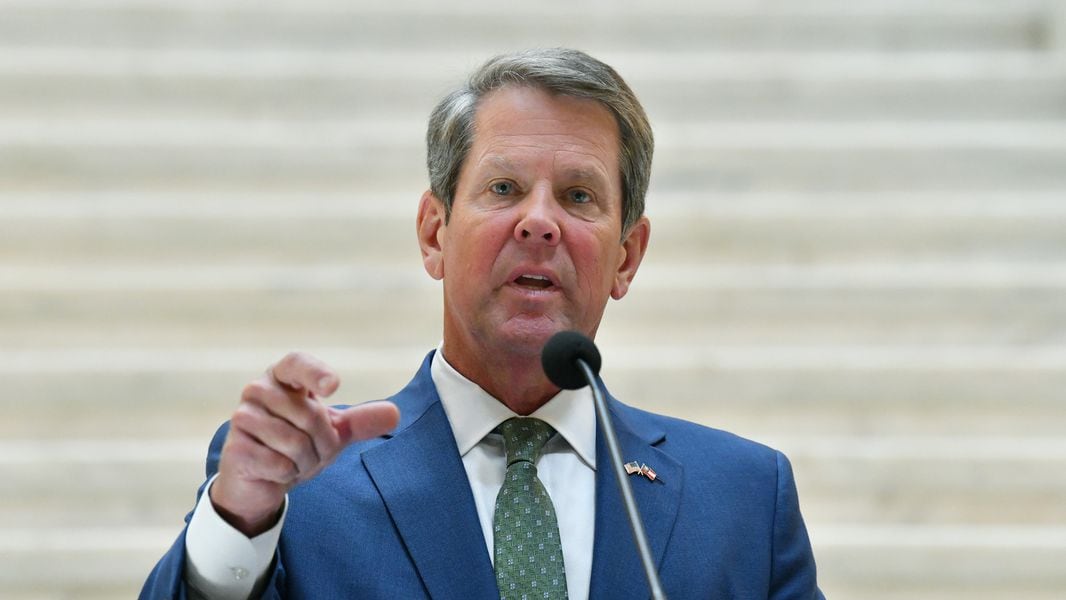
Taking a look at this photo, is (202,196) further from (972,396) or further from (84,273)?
(972,396)

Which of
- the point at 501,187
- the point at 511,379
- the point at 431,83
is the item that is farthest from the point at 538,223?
the point at 431,83

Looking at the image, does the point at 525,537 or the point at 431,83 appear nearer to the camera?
the point at 525,537

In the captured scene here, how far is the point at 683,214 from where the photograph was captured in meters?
3.55

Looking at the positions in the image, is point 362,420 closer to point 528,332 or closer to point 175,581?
point 175,581

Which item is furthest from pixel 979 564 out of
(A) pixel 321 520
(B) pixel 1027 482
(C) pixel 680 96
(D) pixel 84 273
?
(D) pixel 84 273

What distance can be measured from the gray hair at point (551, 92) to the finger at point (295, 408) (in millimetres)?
632

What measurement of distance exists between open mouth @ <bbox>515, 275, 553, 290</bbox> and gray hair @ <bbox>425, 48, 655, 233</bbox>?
0.64ft

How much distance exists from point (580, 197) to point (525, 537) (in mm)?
492

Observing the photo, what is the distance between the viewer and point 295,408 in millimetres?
1359

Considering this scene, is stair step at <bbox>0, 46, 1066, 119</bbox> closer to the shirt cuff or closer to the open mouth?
the open mouth

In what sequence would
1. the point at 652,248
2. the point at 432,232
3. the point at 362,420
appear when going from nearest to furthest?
the point at 362,420 → the point at 432,232 → the point at 652,248

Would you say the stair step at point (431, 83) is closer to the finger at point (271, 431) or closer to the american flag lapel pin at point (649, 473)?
the american flag lapel pin at point (649, 473)

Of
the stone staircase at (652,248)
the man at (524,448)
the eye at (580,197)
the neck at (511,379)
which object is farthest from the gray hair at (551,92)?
the stone staircase at (652,248)

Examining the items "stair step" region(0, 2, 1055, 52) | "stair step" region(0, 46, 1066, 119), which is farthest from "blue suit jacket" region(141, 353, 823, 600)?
"stair step" region(0, 2, 1055, 52)
